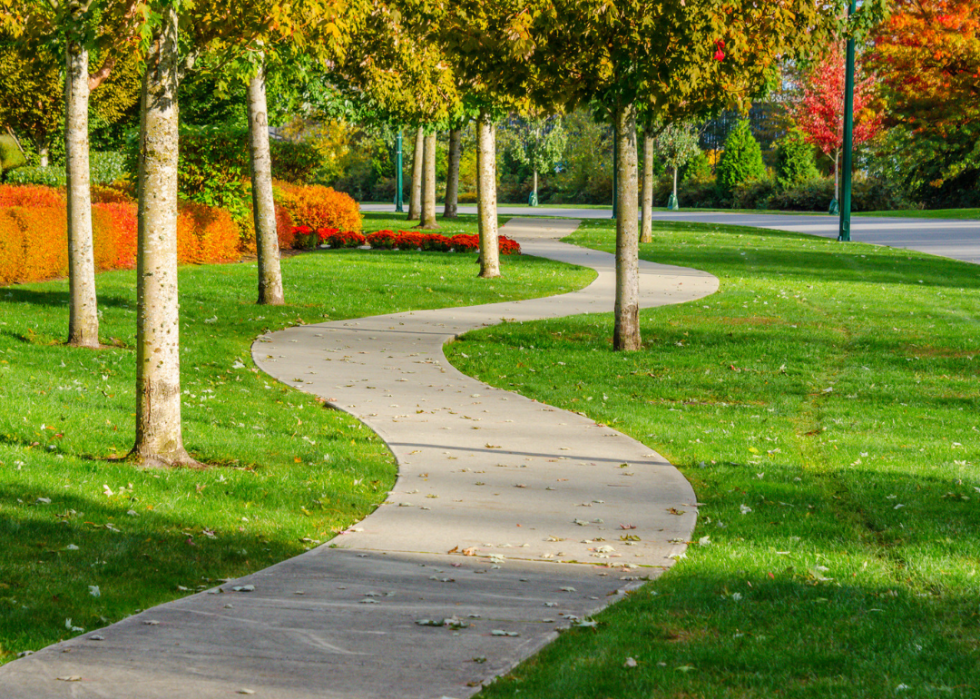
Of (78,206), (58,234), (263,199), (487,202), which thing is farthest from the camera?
(487,202)

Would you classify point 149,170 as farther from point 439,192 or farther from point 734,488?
point 439,192

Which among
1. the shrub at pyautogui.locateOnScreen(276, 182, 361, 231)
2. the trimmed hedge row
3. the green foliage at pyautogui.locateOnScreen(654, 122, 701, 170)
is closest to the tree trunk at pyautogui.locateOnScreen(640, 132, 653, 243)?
the shrub at pyautogui.locateOnScreen(276, 182, 361, 231)

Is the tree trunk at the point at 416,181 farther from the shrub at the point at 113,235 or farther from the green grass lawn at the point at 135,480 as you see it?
the green grass lawn at the point at 135,480

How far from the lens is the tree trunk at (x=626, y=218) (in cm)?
1085

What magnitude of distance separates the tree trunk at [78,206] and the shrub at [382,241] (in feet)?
47.5

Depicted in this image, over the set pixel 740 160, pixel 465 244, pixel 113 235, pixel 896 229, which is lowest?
pixel 465 244

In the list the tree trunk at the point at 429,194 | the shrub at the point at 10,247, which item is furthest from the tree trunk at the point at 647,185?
the shrub at the point at 10,247

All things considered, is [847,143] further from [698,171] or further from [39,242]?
[698,171]

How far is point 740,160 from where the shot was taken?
5778 centimetres

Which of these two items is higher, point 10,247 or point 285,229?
point 285,229

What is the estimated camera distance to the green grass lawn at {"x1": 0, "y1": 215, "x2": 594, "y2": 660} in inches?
176

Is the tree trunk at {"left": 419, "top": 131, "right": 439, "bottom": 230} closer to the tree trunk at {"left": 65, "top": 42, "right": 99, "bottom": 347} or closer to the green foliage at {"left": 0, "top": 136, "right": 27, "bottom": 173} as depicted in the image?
the green foliage at {"left": 0, "top": 136, "right": 27, "bottom": 173}

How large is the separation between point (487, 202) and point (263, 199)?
5.19 meters

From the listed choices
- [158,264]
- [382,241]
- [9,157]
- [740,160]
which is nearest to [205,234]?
[382,241]
